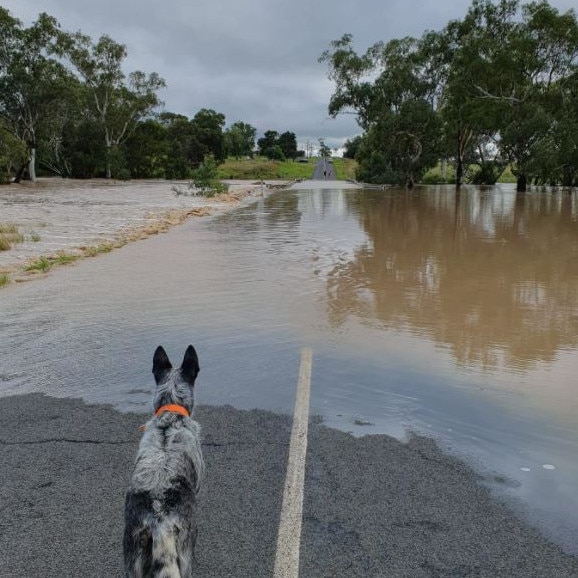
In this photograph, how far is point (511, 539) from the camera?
11.1 feet

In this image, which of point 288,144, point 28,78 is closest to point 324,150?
point 288,144

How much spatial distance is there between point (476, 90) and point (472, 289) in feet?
130

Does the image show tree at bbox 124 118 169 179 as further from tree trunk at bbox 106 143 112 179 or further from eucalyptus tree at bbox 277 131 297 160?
eucalyptus tree at bbox 277 131 297 160

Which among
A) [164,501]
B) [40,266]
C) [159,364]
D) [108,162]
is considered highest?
[108,162]

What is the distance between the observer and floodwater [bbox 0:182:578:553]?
4.86 m

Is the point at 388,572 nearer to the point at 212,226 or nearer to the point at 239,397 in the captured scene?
the point at 239,397

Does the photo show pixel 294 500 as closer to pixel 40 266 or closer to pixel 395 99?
pixel 40 266

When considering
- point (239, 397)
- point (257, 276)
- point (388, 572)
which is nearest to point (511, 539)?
point (388, 572)

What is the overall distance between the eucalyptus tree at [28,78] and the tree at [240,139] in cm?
6557

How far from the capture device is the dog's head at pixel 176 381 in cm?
329

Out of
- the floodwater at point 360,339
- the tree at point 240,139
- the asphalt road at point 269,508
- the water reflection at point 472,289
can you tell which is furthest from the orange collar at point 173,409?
the tree at point 240,139

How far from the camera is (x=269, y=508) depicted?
12.1ft

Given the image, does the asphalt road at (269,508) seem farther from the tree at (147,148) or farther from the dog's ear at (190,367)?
the tree at (147,148)

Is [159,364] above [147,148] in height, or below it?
below
